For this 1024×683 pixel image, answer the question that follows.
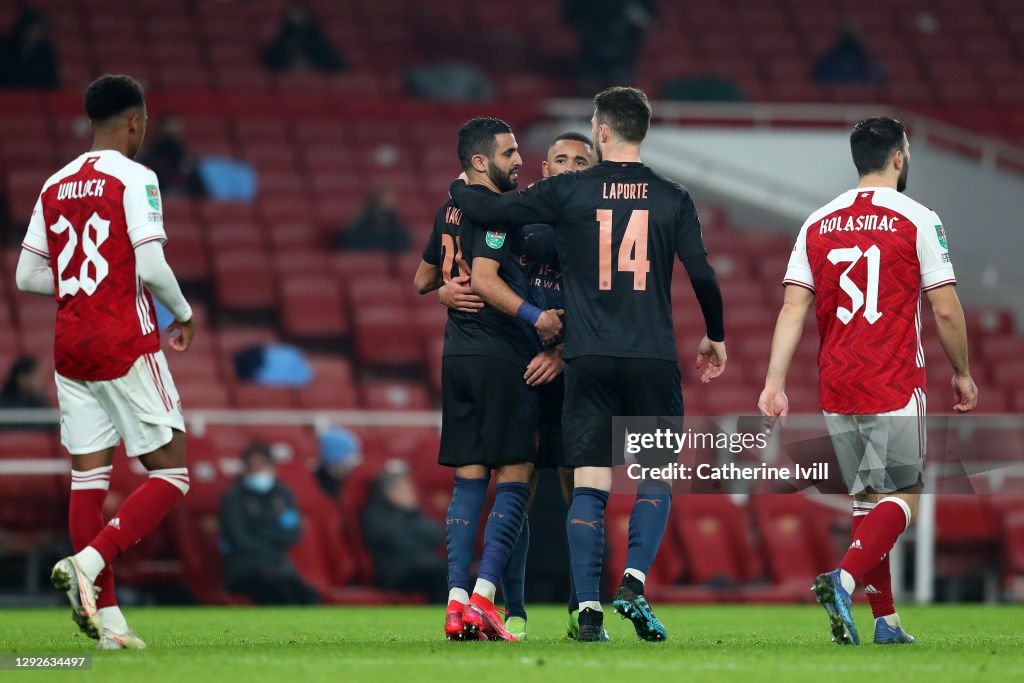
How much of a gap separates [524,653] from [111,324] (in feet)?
6.72

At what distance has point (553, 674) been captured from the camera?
204 inches

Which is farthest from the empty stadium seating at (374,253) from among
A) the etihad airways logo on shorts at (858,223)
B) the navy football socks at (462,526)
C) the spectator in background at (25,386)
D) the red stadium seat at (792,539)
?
the etihad airways logo on shorts at (858,223)

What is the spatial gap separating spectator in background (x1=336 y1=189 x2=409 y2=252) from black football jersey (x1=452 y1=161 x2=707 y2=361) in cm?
918

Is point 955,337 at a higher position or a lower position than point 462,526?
higher

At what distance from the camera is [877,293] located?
6.55 m

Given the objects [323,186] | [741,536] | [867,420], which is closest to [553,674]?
[867,420]

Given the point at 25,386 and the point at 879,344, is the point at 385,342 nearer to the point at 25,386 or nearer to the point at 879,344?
the point at 25,386

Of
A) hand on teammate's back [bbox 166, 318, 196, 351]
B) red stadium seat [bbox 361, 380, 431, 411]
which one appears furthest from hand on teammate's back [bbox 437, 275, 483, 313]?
red stadium seat [bbox 361, 380, 431, 411]

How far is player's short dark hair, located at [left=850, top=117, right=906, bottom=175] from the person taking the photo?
6.68 meters

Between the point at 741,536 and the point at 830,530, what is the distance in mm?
810

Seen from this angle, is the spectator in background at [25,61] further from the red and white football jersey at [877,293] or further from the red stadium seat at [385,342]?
the red and white football jersey at [877,293]

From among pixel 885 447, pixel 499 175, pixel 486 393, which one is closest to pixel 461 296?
pixel 486 393

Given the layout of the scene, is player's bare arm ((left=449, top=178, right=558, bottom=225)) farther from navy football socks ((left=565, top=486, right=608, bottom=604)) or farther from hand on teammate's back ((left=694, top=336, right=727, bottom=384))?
navy football socks ((left=565, top=486, right=608, bottom=604))

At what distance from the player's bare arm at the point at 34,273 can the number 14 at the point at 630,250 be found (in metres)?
2.25
